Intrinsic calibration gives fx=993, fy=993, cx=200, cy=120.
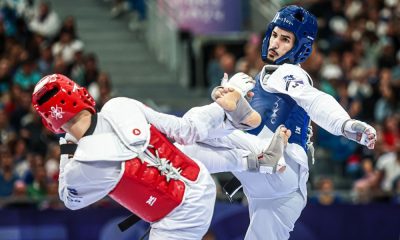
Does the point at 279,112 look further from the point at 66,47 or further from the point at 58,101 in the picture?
the point at 66,47

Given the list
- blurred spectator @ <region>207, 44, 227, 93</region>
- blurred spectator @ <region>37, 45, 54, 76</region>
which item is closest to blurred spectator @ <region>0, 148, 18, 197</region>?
blurred spectator @ <region>37, 45, 54, 76</region>

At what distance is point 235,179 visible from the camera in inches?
340

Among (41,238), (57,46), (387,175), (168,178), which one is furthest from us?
(57,46)

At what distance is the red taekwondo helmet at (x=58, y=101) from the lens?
23.3 feet

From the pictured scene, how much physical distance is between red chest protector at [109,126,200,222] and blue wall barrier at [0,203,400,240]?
18.3 ft

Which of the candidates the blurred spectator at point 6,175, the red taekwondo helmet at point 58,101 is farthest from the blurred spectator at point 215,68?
the red taekwondo helmet at point 58,101

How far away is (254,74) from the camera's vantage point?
53.7ft

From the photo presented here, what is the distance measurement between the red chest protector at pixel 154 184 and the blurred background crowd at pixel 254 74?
6203mm

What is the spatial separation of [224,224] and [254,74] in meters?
3.80

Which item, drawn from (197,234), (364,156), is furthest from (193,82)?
(197,234)

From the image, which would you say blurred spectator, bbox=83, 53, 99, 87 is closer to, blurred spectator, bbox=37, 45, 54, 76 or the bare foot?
blurred spectator, bbox=37, 45, 54, 76

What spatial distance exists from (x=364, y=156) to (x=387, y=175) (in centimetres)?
103

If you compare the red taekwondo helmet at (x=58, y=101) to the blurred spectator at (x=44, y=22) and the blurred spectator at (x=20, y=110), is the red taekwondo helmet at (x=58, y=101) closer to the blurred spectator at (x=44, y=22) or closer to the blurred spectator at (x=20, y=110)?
the blurred spectator at (x=20, y=110)

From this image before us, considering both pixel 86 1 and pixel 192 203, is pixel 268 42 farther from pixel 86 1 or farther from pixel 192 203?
pixel 86 1
